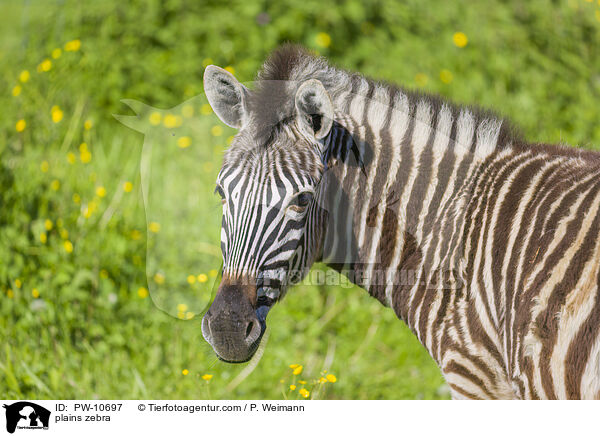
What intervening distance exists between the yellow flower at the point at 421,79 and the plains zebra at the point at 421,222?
127 inches

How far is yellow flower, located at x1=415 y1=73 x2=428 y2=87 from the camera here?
6.16 meters

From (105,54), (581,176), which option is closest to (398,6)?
(105,54)

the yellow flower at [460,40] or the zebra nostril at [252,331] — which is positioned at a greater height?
the yellow flower at [460,40]

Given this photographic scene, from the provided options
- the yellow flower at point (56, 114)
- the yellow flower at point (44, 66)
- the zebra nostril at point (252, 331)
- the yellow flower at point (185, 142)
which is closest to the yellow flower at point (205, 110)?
the yellow flower at point (185, 142)

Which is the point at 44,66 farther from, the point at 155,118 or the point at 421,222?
the point at 421,222

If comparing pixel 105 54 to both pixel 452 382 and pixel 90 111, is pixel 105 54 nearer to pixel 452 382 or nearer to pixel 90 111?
pixel 90 111

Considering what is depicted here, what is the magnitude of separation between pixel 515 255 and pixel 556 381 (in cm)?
56

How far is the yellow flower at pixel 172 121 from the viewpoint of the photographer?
490 cm

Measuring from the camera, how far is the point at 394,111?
3076 millimetres

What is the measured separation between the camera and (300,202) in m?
2.76

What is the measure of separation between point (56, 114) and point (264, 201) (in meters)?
3.37

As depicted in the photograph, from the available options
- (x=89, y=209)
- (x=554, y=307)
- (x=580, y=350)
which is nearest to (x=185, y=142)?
(x=89, y=209)

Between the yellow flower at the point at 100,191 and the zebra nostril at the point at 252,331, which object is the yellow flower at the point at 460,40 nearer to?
the yellow flower at the point at 100,191
